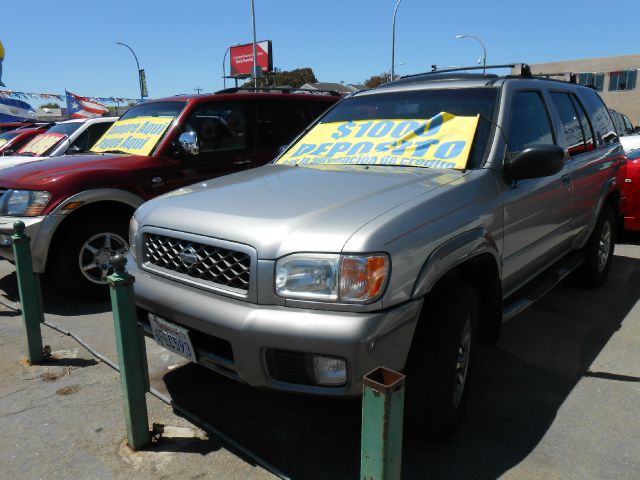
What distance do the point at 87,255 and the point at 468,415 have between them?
11.3 ft

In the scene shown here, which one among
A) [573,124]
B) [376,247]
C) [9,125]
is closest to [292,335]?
[376,247]

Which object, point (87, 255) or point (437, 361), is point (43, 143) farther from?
point (437, 361)

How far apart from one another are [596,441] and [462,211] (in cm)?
133

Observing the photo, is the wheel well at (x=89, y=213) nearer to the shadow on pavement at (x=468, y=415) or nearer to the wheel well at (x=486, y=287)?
the shadow on pavement at (x=468, y=415)

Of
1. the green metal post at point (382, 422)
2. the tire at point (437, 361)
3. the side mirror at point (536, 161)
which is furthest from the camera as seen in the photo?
the side mirror at point (536, 161)

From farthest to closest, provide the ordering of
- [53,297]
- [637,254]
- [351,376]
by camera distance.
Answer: [637,254] → [53,297] → [351,376]

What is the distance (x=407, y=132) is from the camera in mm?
3311

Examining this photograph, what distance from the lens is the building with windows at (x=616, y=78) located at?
42969 millimetres

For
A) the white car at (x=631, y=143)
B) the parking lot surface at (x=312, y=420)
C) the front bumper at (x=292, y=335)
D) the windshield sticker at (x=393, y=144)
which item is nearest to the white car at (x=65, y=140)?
the parking lot surface at (x=312, y=420)

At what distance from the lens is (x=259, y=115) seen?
19.2 ft

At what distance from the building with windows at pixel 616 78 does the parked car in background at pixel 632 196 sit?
4017 cm

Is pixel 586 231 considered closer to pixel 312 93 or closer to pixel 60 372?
pixel 312 93

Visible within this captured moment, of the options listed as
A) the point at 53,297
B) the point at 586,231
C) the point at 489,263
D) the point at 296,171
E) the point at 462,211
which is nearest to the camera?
the point at 462,211

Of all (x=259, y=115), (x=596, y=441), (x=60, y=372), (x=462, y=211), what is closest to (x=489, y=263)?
(x=462, y=211)
